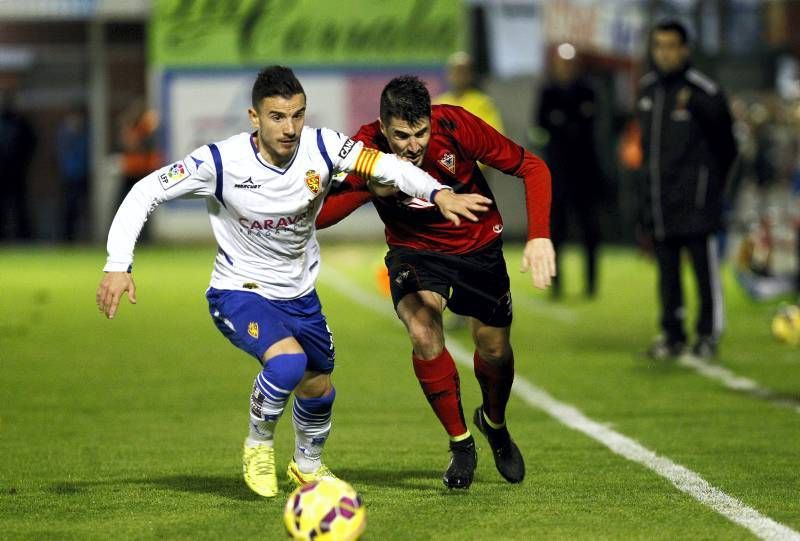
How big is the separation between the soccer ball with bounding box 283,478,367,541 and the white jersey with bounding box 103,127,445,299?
1265 mm

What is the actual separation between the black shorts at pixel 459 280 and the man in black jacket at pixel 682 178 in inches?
178

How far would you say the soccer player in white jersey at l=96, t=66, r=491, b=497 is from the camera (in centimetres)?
637

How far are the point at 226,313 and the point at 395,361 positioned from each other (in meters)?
5.00

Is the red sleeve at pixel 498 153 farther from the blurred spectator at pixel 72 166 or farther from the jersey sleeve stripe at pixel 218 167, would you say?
the blurred spectator at pixel 72 166

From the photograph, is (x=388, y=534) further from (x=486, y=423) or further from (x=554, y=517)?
(x=486, y=423)

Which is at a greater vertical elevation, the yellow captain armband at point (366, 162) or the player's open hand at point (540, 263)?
the yellow captain armband at point (366, 162)

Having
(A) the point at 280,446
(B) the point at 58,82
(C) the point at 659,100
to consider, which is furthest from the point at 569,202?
(B) the point at 58,82

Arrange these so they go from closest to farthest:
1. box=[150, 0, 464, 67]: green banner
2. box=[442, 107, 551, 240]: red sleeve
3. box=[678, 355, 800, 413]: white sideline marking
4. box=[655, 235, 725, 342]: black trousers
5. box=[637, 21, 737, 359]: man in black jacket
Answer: box=[442, 107, 551, 240]: red sleeve < box=[678, 355, 800, 413]: white sideline marking < box=[637, 21, 737, 359]: man in black jacket < box=[655, 235, 725, 342]: black trousers < box=[150, 0, 464, 67]: green banner

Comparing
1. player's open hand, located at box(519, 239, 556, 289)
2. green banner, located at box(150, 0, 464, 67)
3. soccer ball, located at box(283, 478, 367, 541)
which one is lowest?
green banner, located at box(150, 0, 464, 67)

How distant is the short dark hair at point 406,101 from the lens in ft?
21.0

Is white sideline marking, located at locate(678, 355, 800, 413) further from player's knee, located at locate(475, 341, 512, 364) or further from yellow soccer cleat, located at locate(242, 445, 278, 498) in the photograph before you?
yellow soccer cleat, located at locate(242, 445, 278, 498)

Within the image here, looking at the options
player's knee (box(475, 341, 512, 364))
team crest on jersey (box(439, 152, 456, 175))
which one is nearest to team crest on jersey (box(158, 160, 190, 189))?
team crest on jersey (box(439, 152, 456, 175))

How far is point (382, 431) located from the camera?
8.44 meters

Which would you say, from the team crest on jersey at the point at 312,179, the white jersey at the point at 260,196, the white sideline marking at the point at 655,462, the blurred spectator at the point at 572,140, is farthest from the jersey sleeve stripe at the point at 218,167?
the blurred spectator at the point at 572,140
